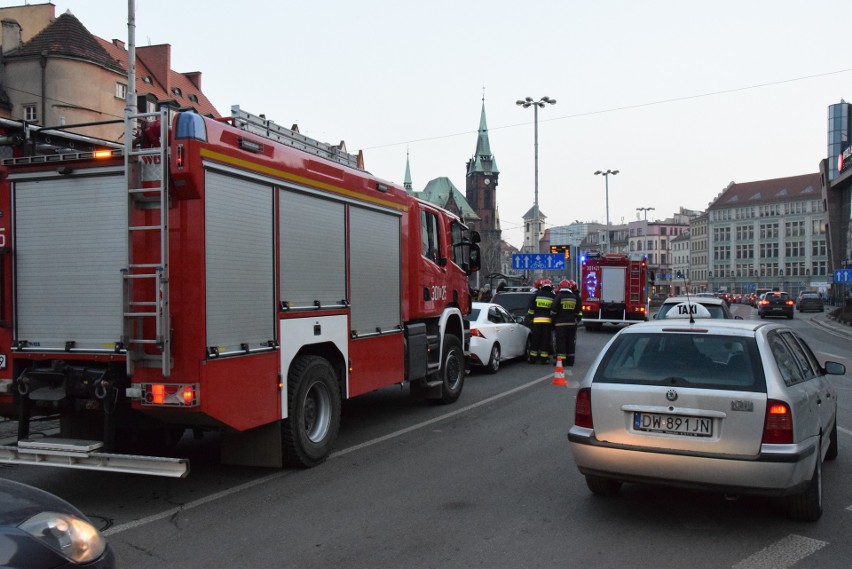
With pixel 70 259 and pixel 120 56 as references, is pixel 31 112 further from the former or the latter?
pixel 70 259

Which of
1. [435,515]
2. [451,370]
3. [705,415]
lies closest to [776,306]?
[451,370]

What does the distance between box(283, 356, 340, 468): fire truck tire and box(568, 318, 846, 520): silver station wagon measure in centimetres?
260

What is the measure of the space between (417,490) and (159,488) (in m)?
2.27

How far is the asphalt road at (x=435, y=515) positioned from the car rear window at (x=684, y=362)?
3.43 feet

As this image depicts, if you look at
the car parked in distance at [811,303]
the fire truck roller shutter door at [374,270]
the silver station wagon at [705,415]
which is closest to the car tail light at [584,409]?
→ the silver station wagon at [705,415]

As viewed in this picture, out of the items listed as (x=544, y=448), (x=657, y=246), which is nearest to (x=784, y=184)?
(x=657, y=246)

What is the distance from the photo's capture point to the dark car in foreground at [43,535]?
2.60 metres

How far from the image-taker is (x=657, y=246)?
15038 centimetres

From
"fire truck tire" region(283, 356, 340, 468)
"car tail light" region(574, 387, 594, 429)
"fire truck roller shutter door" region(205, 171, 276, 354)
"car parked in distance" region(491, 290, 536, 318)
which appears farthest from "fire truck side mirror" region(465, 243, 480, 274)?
"car parked in distance" region(491, 290, 536, 318)

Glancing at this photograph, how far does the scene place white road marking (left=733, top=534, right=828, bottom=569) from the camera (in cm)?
437

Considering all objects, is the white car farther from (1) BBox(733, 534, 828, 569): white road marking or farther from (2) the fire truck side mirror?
(1) BBox(733, 534, 828, 569): white road marking

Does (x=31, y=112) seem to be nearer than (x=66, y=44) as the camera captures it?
Yes

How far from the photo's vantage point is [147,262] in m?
5.52

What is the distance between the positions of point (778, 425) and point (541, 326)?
1159 cm
